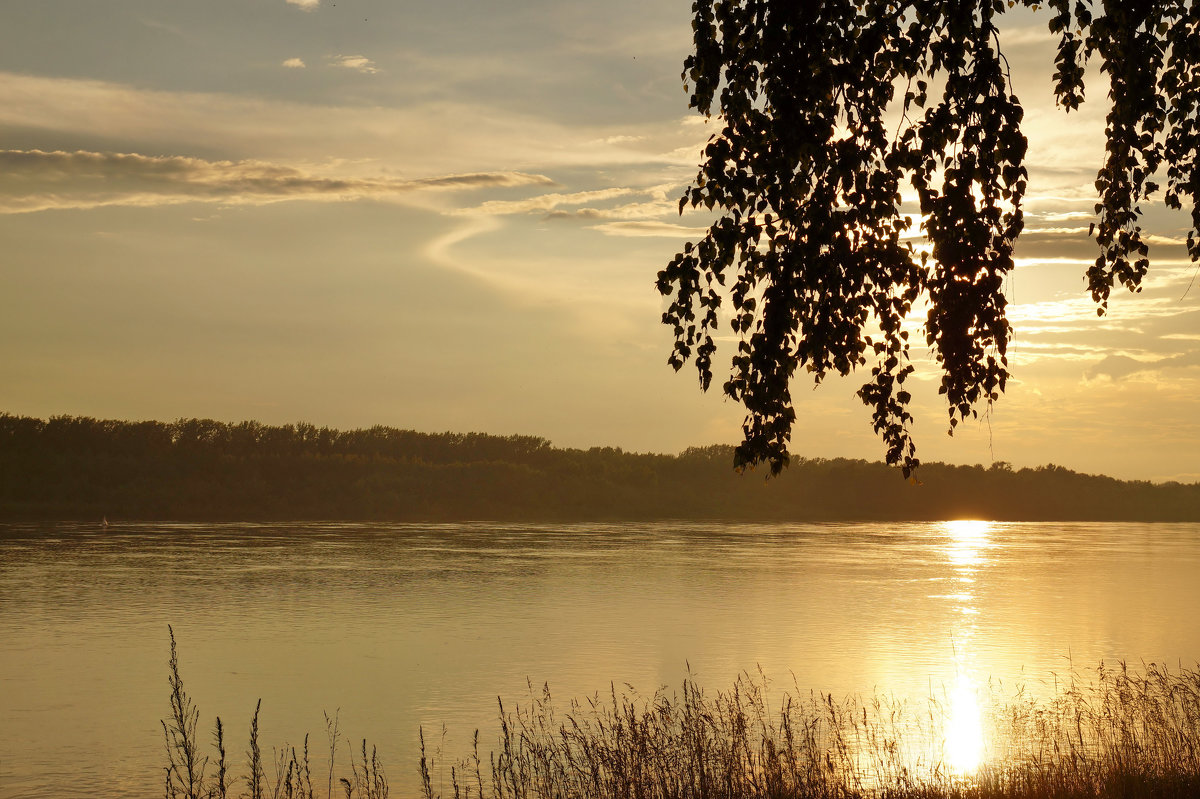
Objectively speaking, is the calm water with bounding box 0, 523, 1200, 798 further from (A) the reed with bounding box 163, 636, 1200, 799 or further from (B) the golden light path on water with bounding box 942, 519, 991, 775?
(A) the reed with bounding box 163, 636, 1200, 799

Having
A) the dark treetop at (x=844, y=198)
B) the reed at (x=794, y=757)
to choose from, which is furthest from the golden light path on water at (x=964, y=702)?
the dark treetop at (x=844, y=198)

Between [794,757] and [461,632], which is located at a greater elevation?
[794,757]

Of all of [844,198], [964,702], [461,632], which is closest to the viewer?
[844,198]

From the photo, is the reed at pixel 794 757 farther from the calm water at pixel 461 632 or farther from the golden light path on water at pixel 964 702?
the calm water at pixel 461 632

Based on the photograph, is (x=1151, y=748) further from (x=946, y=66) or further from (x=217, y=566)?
(x=217, y=566)

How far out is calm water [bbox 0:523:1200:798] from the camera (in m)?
19.7

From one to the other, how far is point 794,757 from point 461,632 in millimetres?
20017

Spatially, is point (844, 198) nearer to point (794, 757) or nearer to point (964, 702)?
point (794, 757)

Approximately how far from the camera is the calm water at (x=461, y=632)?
19.7 m

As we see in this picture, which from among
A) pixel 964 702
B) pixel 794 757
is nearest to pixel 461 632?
pixel 964 702

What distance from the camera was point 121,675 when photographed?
2414 centimetres

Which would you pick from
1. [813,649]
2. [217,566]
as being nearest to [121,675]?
[813,649]

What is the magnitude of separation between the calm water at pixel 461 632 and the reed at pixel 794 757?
138cm

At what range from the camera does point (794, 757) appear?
12.2m
